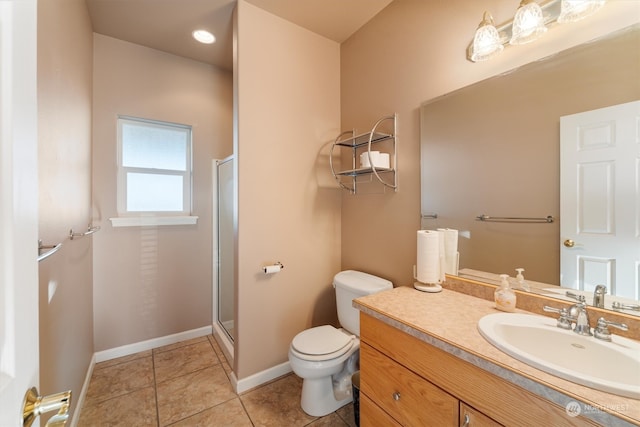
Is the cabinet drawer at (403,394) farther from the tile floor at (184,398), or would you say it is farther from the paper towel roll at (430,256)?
the tile floor at (184,398)

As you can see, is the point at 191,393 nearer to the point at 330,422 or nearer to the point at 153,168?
the point at 330,422

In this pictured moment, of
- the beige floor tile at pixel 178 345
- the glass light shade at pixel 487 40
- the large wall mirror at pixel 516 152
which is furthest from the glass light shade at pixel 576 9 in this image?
the beige floor tile at pixel 178 345

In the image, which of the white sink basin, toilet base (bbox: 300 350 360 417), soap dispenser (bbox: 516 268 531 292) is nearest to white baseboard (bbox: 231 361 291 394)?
toilet base (bbox: 300 350 360 417)

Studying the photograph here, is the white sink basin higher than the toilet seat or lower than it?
higher

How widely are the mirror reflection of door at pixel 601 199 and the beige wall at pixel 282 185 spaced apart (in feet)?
4.87

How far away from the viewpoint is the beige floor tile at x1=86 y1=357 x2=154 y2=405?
173cm

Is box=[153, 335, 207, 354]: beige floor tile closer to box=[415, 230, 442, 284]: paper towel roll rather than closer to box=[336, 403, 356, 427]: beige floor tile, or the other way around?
box=[336, 403, 356, 427]: beige floor tile

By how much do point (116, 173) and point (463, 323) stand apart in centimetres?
266

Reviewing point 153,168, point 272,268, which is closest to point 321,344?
point 272,268

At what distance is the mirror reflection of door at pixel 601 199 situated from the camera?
90 cm

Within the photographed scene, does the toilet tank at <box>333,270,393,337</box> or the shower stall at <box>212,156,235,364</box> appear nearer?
→ the toilet tank at <box>333,270,393,337</box>

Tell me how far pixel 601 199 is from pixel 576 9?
2.48 feet

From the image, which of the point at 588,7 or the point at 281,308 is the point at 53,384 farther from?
the point at 588,7

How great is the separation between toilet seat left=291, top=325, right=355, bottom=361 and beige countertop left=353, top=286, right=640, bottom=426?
1.57 ft
